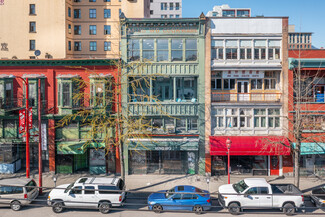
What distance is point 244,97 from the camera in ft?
77.5

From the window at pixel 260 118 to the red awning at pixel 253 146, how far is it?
1356mm

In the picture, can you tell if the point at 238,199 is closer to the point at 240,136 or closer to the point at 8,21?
the point at 240,136

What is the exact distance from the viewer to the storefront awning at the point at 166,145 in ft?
73.2

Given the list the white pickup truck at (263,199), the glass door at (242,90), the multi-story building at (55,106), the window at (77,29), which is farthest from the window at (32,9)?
the white pickup truck at (263,199)

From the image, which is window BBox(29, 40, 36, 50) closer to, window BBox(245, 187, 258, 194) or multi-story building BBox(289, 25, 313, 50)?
window BBox(245, 187, 258, 194)

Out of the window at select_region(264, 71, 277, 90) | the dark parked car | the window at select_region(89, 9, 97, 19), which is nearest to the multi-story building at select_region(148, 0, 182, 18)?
the window at select_region(89, 9, 97, 19)

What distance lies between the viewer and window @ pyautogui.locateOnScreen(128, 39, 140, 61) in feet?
75.3

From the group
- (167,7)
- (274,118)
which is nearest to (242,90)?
(274,118)

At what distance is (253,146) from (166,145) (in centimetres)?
710

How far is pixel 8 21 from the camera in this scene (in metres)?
33.4

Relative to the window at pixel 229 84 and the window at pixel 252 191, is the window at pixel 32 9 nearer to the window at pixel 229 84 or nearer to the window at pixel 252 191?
the window at pixel 229 84

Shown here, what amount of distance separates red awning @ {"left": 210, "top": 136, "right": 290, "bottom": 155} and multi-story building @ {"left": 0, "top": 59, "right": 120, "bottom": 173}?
888cm

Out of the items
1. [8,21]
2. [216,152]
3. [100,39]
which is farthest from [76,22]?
[216,152]

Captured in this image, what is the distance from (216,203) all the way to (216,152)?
505 centimetres
